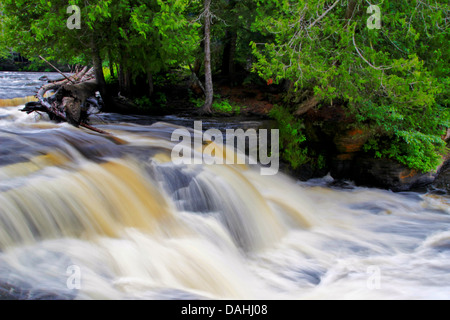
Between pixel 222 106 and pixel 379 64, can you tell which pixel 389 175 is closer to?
pixel 379 64

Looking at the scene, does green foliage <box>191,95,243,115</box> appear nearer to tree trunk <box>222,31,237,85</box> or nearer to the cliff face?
tree trunk <box>222,31,237,85</box>

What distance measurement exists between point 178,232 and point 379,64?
5.02 meters

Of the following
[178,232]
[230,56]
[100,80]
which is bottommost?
[178,232]

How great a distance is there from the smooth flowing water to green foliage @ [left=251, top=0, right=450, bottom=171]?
176 centimetres

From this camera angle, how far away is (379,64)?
696 centimetres

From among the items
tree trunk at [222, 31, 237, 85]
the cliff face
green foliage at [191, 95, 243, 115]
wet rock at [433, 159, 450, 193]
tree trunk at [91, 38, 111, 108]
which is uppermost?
tree trunk at [222, 31, 237, 85]

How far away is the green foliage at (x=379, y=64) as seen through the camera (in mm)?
6477

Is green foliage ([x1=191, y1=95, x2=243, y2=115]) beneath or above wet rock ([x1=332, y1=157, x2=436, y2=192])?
above

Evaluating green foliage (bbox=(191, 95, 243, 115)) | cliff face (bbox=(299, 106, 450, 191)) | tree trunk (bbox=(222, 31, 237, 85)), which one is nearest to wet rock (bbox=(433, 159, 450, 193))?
cliff face (bbox=(299, 106, 450, 191))

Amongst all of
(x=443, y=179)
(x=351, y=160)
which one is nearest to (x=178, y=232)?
(x=351, y=160)

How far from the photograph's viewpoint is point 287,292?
424 centimetres

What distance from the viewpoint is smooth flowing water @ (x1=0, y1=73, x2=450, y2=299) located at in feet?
12.2

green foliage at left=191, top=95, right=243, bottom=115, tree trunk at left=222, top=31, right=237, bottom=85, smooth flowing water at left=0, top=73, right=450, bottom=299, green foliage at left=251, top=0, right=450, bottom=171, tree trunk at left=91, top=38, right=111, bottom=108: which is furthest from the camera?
tree trunk at left=222, top=31, right=237, bottom=85

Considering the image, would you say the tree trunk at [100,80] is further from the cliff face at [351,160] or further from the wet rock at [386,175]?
the wet rock at [386,175]
